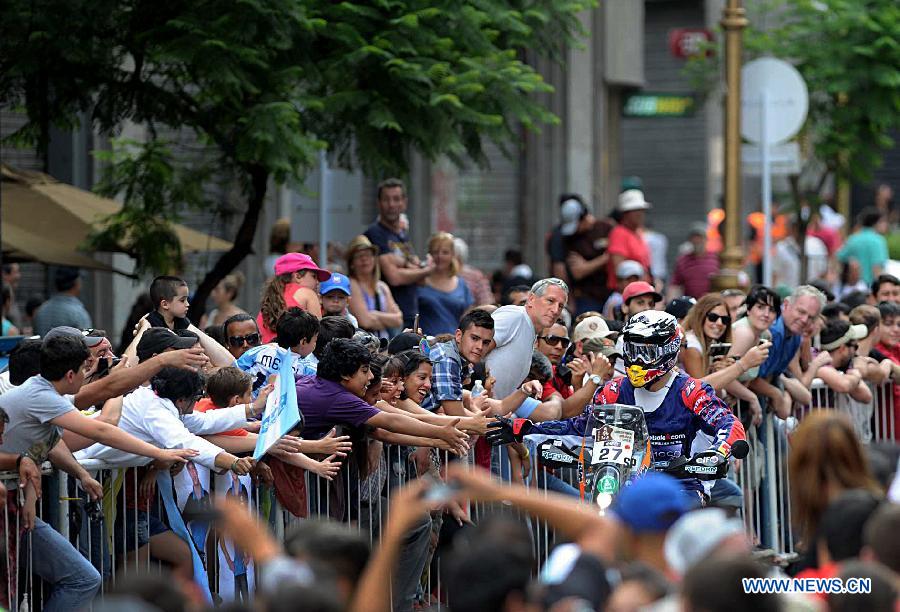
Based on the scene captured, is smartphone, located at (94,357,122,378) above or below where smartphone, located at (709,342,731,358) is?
above

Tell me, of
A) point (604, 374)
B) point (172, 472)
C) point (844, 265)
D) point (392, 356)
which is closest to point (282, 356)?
point (392, 356)

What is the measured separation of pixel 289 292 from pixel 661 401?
2737mm

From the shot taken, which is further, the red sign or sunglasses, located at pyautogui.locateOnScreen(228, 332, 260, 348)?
the red sign

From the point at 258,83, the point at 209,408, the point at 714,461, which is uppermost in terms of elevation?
the point at 258,83

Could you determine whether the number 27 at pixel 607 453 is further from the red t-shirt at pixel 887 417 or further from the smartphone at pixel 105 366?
the red t-shirt at pixel 887 417

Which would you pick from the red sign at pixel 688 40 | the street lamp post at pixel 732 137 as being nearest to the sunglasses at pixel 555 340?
the street lamp post at pixel 732 137

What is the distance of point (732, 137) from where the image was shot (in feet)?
55.4

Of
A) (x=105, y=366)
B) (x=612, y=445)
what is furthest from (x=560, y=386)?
(x=105, y=366)

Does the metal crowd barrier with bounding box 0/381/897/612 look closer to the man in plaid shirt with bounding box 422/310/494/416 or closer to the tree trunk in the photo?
the man in plaid shirt with bounding box 422/310/494/416

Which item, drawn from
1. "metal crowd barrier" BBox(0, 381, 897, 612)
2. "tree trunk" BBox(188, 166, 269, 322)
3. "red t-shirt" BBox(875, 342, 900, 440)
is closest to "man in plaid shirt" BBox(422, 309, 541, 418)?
"metal crowd barrier" BBox(0, 381, 897, 612)

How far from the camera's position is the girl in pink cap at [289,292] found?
11.0 metres

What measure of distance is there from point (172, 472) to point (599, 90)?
18.3m

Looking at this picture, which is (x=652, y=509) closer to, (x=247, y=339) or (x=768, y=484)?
(x=247, y=339)

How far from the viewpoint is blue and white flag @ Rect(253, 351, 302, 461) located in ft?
28.5
